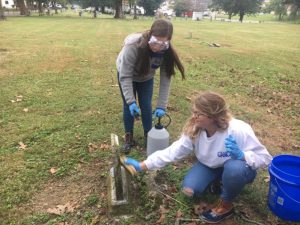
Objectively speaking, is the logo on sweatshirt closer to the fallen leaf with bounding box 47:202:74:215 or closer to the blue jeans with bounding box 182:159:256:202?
the blue jeans with bounding box 182:159:256:202

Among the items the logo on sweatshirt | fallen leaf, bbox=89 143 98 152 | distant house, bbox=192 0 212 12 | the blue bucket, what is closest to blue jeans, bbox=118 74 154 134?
fallen leaf, bbox=89 143 98 152

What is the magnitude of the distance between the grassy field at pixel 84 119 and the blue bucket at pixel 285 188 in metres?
0.18

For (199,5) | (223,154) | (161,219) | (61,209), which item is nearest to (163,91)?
(223,154)

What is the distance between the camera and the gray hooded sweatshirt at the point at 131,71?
3834 millimetres

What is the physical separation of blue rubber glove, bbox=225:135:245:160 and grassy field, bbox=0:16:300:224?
71cm

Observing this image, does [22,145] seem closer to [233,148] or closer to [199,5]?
A: [233,148]

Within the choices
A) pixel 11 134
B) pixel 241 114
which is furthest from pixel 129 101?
pixel 241 114

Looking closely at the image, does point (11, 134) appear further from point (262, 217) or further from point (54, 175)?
point (262, 217)

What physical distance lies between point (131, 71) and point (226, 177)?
1.60 meters

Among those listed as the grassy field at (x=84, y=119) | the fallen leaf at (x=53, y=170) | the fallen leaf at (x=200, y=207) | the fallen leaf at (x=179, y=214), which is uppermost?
the fallen leaf at (x=200, y=207)

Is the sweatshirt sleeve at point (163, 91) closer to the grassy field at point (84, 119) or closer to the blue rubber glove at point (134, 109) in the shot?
the blue rubber glove at point (134, 109)

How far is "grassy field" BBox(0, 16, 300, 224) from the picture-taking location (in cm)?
363

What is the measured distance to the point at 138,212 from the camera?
3387 millimetres

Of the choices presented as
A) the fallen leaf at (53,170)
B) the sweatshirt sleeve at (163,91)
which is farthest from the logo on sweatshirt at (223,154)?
the fallen leaf at (53,170)
